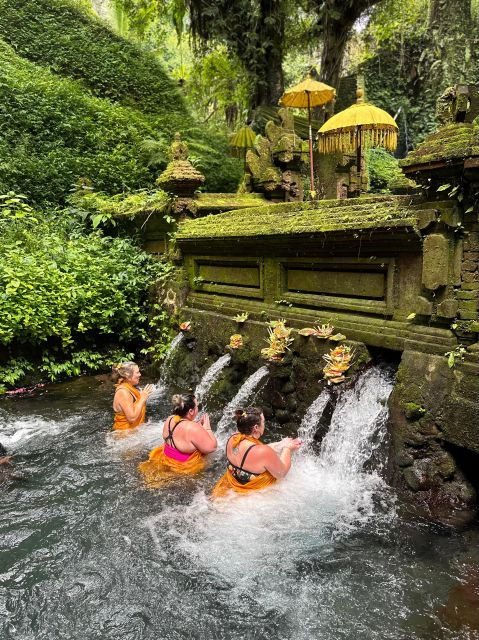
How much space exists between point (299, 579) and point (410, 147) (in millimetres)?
18172

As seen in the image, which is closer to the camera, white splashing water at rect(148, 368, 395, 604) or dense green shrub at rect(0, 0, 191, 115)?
white splashing water at rect(148, 368, 395, 604)

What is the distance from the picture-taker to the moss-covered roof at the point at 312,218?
15.3 feet

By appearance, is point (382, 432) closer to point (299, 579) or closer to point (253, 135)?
point (299, 579)

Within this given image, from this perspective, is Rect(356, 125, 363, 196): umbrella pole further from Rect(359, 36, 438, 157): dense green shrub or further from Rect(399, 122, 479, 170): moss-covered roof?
Rect(359, 36, 438, 157): dense green shrub

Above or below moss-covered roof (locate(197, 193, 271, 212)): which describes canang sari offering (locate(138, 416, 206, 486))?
below

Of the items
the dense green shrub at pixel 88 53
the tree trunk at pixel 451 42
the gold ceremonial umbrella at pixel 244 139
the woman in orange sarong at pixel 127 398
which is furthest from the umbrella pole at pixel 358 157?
the tree trunk at pixel 451 42

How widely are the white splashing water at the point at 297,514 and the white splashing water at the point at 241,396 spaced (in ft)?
3.93

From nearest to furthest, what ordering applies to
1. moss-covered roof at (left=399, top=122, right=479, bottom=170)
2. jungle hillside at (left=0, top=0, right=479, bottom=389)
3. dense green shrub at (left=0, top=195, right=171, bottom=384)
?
moss-covered roof at (left=399, top=122, right=479, bottom=170), dense green shrub at (left=0, top=195, right=171, bottom=384), jungle hillside at (left=0, top=0, right=479, bottom=389)

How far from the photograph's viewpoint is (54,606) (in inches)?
131

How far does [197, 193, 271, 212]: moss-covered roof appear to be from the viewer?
8.71 meters

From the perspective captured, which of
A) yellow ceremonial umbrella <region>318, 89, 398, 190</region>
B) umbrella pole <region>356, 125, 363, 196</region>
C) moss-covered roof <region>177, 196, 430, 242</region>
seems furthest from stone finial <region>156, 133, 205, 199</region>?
umbrella pole <region>356, 125, 363, 196</region>

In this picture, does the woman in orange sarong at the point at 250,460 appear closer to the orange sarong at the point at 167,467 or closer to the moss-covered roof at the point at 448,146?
the orange sarong at the point at 167,467

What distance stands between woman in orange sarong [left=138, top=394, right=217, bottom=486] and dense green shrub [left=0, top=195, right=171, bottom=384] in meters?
3.81

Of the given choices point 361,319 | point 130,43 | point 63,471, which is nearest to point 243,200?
point 361,319
